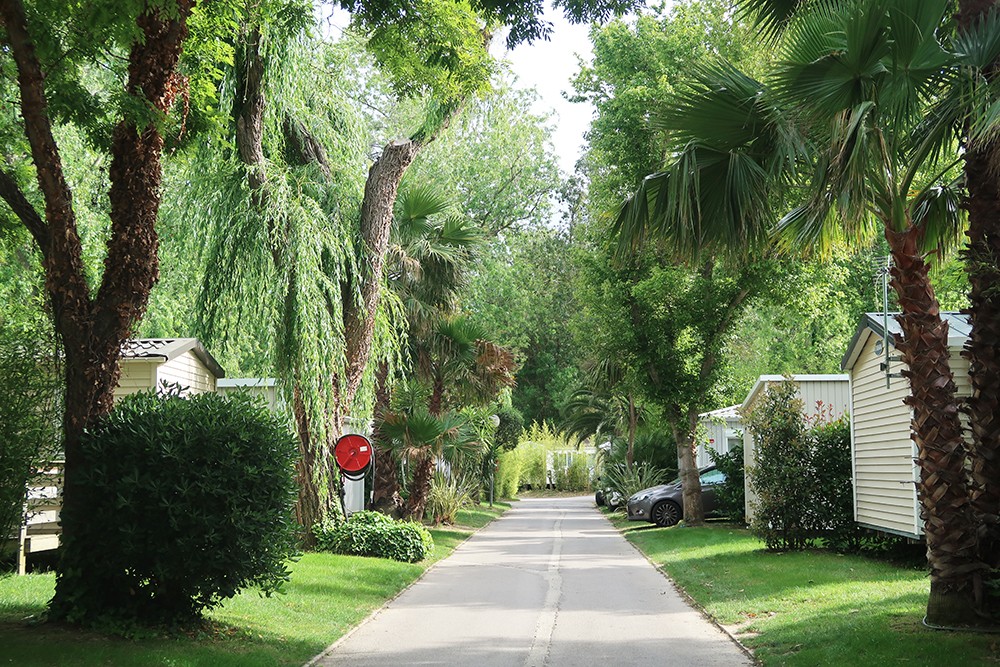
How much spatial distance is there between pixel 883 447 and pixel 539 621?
6.76m

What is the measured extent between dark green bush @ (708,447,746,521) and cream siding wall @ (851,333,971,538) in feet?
24.4

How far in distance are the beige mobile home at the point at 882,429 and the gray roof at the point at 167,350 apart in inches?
400

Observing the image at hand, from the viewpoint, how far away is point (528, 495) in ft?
191

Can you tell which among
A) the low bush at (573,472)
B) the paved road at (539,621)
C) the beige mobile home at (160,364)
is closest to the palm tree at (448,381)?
the paved road at (539,621)

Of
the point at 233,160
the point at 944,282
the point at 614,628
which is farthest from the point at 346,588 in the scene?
the point at 944,282

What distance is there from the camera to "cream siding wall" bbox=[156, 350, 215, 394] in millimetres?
14867

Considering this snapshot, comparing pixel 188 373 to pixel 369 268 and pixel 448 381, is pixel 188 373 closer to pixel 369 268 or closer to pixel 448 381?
pixel 369 268

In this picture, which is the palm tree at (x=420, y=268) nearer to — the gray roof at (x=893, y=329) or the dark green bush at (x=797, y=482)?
the dark green bush at (x=797, y=482)

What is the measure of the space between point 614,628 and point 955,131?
6.30 m

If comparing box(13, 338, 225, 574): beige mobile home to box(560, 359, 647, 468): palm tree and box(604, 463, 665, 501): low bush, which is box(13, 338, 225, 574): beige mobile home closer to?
box(560, 359, 647, 468): palm tree

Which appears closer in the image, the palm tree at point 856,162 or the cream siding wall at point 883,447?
the palm tree at point 856,162

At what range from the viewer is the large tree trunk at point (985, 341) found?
8664 mm

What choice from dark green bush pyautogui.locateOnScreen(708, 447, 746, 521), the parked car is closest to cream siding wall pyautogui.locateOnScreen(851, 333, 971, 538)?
dark green bush pyautogui.locateOnScreen(708, 447, 746, 521)

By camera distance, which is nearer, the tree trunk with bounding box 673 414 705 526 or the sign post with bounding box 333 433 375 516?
the sign post with bounding box 333 433 375 516
